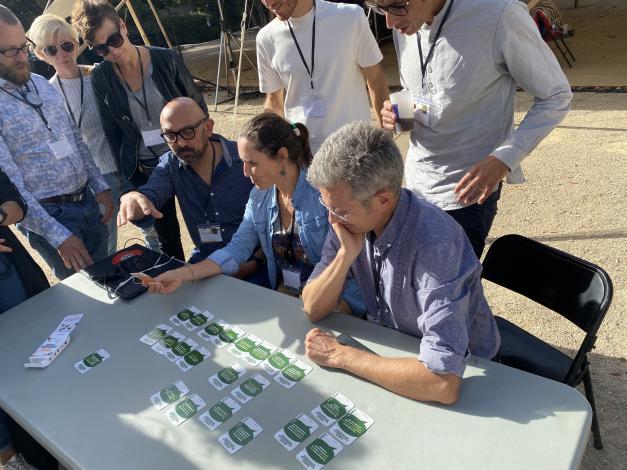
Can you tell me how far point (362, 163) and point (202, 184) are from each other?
4.76 feet

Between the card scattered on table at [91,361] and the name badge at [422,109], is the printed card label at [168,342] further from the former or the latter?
the name badge at [422,109]

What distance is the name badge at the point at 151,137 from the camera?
3.03m

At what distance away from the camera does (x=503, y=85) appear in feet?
6.56

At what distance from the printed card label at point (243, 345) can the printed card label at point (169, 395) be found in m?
0.21

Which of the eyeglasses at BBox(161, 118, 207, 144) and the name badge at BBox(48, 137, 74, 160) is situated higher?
the eyeglasses at BBox(161, 118, 207, 144)

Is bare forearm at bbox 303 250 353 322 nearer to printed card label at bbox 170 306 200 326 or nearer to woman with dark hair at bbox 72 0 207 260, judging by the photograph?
printed card label at bbox 170 306 200 326

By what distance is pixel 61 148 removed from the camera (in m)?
2.67

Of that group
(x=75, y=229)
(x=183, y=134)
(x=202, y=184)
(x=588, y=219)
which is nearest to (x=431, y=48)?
(x=183, y=134)

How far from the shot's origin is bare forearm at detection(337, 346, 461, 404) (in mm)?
1363

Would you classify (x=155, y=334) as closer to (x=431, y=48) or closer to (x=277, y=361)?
(x=277, y=361)

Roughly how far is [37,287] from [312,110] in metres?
1.76

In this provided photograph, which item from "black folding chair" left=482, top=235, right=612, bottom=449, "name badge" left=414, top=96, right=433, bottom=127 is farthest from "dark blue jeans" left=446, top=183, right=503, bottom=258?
"name badge" left=414, top=96, right=433, bottom=127

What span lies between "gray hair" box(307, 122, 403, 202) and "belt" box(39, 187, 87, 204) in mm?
1848

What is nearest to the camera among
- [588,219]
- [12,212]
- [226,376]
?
[226,376]
